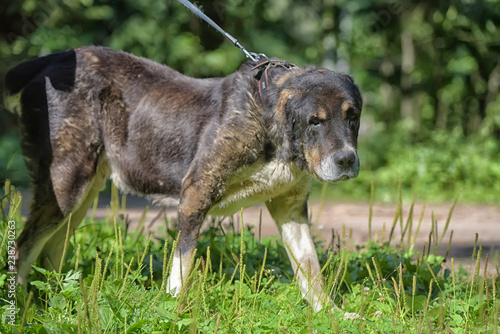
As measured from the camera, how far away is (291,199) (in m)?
4.46

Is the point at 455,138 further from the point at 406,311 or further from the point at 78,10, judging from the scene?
the point at 406,311

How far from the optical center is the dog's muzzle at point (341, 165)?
3664 millimetres

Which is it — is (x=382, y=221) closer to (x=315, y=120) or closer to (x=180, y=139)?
(x=180, y=139)

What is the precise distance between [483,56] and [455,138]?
269 centimetres

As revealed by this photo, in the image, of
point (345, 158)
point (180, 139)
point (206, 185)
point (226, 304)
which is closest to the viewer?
point (345, 158)

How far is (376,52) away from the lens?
15828 millimetres

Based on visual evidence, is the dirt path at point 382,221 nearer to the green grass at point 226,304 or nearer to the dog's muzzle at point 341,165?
the green grass at point 226,304

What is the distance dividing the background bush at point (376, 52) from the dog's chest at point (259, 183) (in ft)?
22.0

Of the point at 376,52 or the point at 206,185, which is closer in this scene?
the point at 206,185

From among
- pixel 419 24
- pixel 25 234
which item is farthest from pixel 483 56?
pixel 25 234

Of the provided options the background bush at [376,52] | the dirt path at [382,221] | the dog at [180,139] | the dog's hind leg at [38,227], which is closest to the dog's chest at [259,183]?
the dog at [180,139]

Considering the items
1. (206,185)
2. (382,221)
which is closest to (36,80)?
(206,185)

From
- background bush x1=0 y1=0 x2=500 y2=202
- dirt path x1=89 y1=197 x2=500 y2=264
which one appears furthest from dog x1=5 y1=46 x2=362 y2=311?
background bush x1=0 y1=0 x2=500 y2=202

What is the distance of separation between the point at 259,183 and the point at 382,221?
16.6ft
